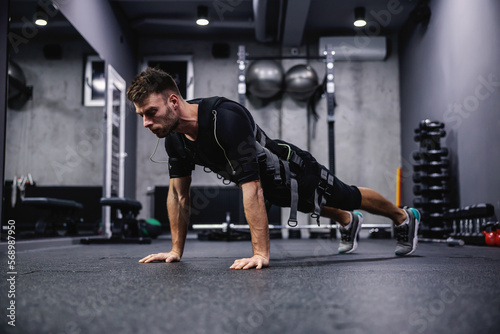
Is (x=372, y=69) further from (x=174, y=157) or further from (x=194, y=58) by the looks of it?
(x=174, y=157)

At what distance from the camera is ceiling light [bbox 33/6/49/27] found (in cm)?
363

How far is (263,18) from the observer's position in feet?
19.6

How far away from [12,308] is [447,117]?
501 centimetres

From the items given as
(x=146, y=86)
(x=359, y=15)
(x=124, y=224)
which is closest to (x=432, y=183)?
(x=359, y=15)

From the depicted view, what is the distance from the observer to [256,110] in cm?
686

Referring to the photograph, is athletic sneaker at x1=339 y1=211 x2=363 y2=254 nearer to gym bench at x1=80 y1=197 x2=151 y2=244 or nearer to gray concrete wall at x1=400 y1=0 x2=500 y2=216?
gray concrete wall at x1=400 y1=0 x2=500 y2=216

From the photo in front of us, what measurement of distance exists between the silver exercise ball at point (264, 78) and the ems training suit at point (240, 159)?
4.14 meters

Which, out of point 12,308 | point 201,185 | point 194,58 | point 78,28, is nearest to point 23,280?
point 12,308

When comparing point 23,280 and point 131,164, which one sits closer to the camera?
point 23,280

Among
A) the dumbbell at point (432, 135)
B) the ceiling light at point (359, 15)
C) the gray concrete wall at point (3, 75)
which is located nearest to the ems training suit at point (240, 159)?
the gray concrete wall at point (3, 75)

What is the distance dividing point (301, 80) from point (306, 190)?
4.37 meters

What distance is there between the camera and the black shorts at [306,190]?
1.99m

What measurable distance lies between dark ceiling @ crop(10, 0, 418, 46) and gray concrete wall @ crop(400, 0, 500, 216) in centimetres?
59

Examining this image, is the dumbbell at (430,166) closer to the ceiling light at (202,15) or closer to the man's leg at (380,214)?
the man's leg at (380,214)
